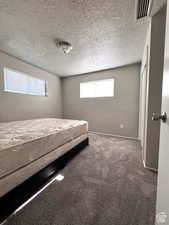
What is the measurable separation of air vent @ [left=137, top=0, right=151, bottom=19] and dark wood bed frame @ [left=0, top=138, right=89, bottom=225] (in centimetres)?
254

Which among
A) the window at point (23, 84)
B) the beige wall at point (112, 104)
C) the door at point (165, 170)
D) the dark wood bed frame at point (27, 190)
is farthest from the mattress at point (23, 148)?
the beige wall at point (112, 104)

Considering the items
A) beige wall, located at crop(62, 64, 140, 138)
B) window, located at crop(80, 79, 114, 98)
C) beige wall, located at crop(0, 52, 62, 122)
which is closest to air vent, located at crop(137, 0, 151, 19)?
beige wall, located at crop(62, 64, 140, 138)

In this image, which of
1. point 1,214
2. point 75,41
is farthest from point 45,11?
point 1,214

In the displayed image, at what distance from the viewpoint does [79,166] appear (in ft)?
5.75

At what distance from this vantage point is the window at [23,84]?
8.64 feet

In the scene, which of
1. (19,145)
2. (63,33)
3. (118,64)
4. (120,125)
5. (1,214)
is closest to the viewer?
(1,214)

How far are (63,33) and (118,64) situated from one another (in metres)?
1.97

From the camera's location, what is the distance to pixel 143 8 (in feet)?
4.42

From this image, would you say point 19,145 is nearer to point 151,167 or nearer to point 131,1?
point 151,167

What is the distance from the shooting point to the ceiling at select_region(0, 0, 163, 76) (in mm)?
1305

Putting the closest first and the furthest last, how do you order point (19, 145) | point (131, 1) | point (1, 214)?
point (1, 214) → point (19, 145) → point (131, 1)

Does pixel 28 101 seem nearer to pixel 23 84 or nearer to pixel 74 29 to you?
pixel 23 84

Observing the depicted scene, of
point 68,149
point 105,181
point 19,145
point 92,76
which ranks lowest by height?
point 105,181

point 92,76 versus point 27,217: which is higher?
point 92,76
